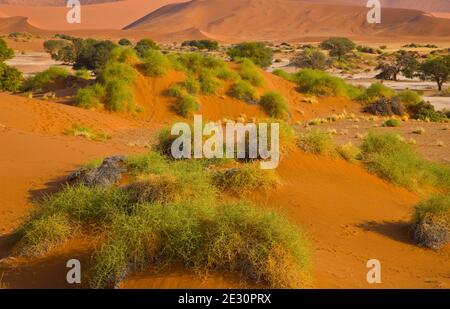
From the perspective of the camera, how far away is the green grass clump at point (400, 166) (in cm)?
1165

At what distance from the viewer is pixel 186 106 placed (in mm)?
24188

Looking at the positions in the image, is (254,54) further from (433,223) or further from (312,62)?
(433,223)

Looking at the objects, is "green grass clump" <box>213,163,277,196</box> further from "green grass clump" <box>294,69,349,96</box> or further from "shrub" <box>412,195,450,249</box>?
"green grass clump" <box>294,69,349,96</box>

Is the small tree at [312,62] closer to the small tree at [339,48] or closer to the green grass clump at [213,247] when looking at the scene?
the small tree at [339,48]

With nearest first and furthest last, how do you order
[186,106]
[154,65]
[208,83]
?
[186,106]
[154,65]
[208,83]

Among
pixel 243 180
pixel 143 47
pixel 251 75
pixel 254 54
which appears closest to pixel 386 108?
pixel 251 75

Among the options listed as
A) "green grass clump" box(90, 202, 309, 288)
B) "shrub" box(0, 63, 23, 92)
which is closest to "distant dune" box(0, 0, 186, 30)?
"shrub" box(0, 63, 23, 92)

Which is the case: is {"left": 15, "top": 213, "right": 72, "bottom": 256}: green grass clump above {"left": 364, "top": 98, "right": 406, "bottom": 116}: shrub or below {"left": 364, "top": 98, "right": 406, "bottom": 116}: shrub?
below

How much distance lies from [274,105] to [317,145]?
13930mm

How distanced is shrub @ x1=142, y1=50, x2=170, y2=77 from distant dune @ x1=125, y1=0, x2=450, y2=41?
78.3 meters

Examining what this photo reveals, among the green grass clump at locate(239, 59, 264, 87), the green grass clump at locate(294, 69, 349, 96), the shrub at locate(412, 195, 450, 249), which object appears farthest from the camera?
the green grass clump at locate(294, 69, 349, 96)

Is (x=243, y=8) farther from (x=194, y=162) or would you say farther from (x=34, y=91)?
(x=194, y=162)

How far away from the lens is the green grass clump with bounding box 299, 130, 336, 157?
11.5 metres

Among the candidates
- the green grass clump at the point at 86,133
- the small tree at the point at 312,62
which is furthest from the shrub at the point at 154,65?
the small tree at the point at 312,62
